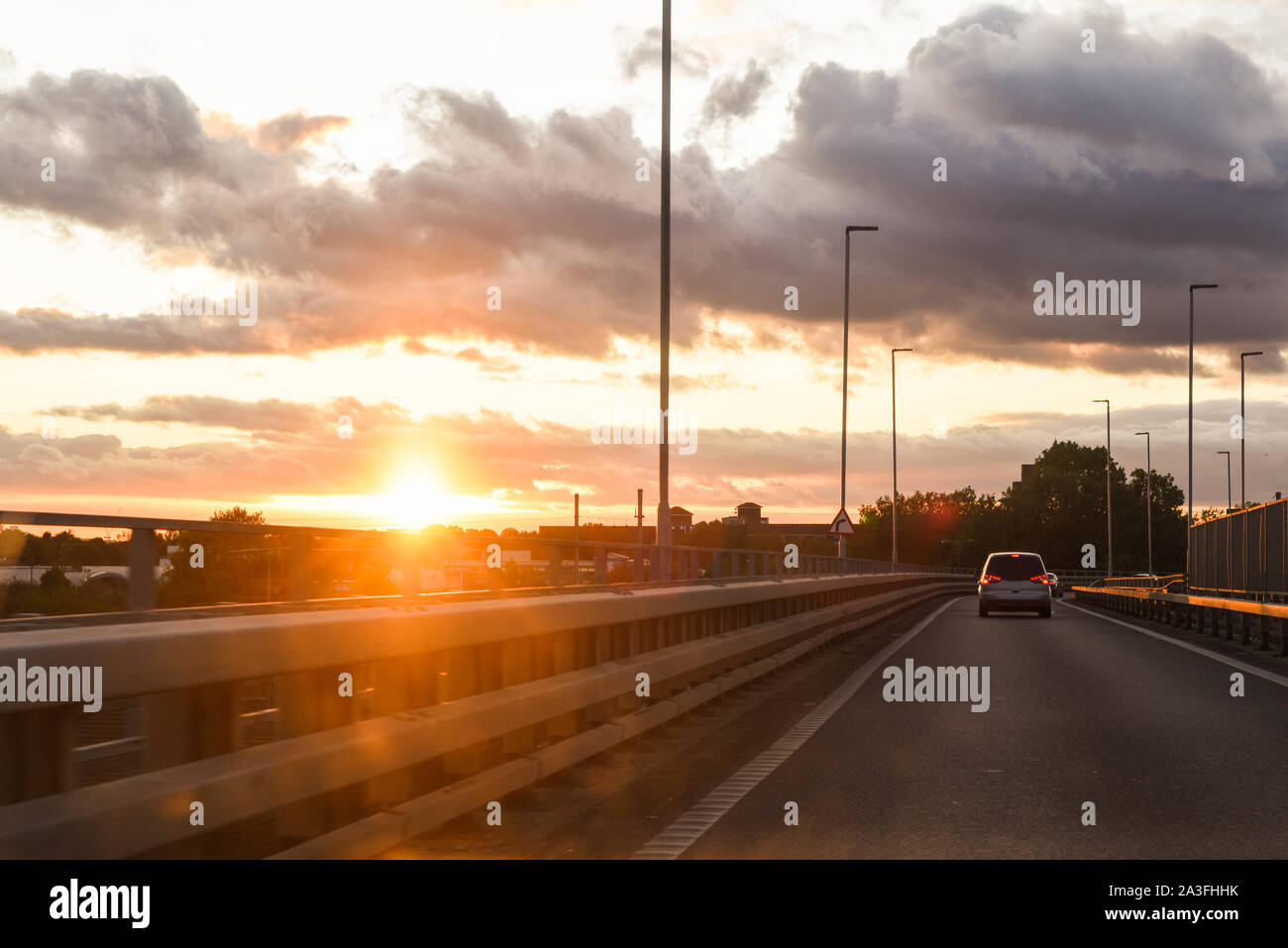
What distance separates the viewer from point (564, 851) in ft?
20.8

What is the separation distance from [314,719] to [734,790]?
10.9 feet

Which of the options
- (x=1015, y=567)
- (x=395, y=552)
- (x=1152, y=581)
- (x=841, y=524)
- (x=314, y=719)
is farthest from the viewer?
(x=1152, y=581)

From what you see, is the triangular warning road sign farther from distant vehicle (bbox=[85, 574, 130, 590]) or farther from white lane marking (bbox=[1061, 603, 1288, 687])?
distant vehicle (bbox=[85, 574, 130, 590])

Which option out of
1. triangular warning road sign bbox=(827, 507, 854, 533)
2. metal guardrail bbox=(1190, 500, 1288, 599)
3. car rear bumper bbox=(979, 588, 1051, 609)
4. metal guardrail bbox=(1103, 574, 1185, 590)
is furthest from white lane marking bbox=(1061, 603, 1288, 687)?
metal guardrail bbox=(1103, 574, 1185, 590)

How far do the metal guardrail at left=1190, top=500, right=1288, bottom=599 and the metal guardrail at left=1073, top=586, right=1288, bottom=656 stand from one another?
712mm

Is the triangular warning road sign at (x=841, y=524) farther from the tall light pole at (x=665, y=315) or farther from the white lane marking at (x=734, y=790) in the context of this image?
the white lane marking at (x=734, y=790)

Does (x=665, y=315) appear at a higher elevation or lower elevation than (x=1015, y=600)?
higher

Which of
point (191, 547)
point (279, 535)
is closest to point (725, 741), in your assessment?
point (279, 535)

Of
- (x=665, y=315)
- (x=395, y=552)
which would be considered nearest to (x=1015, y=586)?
(x=665, y=315)

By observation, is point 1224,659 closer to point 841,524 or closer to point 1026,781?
point 1026,781

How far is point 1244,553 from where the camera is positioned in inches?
1176

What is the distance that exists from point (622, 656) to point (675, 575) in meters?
5.40
